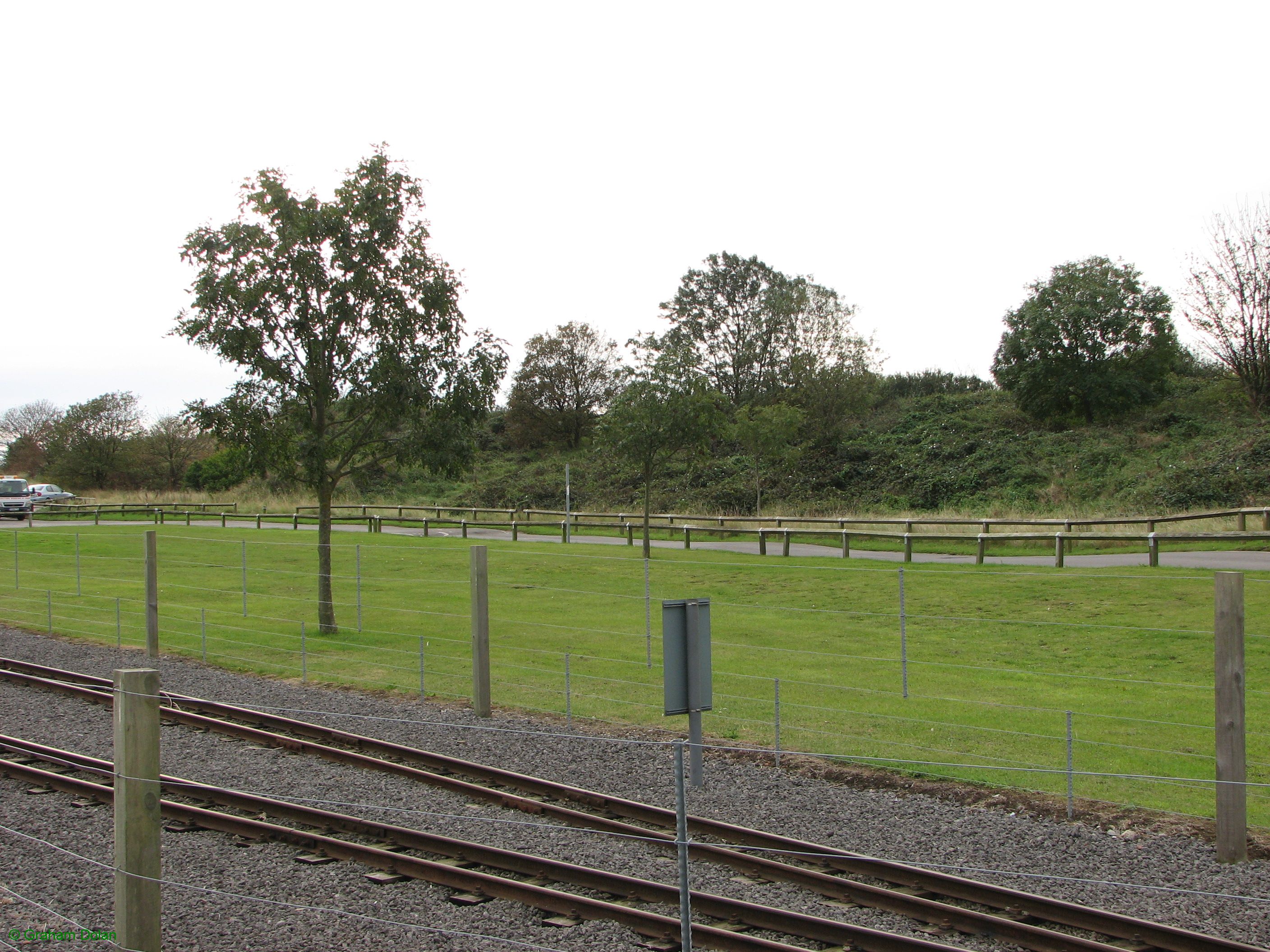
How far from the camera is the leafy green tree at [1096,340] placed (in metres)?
41.3

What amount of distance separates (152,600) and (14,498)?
35567 millimetres

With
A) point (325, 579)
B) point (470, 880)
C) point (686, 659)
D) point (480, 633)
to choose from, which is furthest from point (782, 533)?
point (470, 880)

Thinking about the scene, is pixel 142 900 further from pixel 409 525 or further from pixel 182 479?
pixel 182 479

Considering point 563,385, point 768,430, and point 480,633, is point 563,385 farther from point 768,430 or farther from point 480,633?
point 480,633

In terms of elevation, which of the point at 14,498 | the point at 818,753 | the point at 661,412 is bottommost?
the point at 818,753

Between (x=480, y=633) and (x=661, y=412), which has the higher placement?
(x=661, y=412)

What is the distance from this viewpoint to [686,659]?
6.13 metres

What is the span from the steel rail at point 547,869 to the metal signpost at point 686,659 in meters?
0.91

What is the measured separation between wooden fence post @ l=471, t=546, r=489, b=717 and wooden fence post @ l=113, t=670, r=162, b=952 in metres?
6.79

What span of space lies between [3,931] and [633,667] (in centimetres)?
863

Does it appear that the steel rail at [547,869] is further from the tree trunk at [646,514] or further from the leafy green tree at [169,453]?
the leafy green tree at [169,453]

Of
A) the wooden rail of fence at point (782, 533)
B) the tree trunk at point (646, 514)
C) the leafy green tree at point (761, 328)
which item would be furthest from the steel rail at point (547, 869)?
the leafy green tree at point (761, 328)

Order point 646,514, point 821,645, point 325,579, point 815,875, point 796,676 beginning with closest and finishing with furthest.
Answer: point 815,875, point 796,676, point 821,645, point 325,579, point 646,514

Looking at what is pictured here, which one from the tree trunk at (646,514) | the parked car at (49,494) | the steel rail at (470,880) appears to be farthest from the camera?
the parked car at (49,494)
